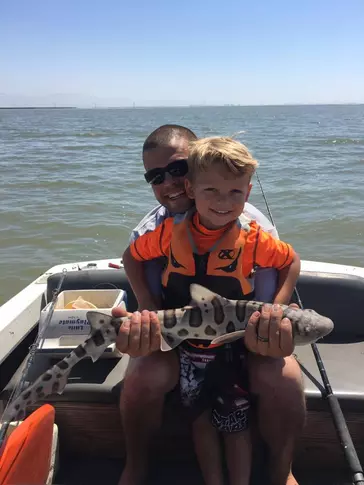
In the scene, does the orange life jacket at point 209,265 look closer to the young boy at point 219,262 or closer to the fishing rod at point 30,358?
the young boy at point 219,262

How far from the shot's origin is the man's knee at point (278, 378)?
2.74m

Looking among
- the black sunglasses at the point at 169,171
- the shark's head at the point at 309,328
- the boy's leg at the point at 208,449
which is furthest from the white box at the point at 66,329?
the shark's head at the point at 309,328

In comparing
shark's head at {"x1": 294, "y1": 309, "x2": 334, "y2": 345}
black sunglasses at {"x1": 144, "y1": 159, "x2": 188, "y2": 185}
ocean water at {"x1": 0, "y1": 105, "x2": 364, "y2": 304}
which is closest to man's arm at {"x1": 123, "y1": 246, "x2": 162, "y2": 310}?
black sunglasses at {"x1": 144, "y1": 159, "x2": 188, "y2": 185}

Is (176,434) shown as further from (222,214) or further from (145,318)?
(222,214)

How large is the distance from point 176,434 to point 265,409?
0.72m

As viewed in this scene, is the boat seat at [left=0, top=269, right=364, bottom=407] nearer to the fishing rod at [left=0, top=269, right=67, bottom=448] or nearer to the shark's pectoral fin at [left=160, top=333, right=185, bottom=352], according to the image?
the fishing rod at [left=0, top=269, right=67, bottom=448]

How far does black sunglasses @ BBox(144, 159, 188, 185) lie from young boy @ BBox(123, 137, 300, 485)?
0.23 m

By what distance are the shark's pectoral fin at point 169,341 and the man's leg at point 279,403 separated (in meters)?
0.46

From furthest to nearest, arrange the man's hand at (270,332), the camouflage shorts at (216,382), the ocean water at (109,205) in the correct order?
the ocean water at (109,205), the camouflage shorts at (216,382), the man's hand at (270,332)

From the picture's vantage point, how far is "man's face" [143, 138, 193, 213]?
10.8ft

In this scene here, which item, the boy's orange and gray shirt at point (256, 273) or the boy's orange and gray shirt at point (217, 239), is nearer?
the boy's orange and gray shirt at point (217, 239)

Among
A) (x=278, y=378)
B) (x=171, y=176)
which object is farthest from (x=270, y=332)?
(x=171, y=176)

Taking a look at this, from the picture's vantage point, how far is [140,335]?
2.69 m

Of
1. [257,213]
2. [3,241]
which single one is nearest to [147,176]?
[257,213]
